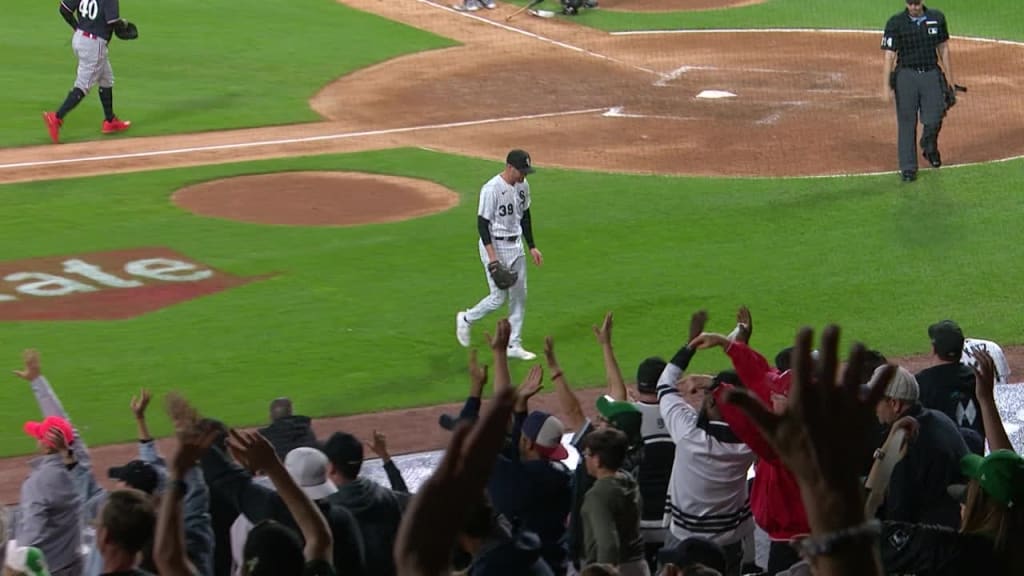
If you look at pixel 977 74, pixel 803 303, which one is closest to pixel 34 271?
pixel 803 303

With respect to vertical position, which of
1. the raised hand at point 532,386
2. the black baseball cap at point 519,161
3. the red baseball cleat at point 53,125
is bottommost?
the red baseball cleat at point 53,125

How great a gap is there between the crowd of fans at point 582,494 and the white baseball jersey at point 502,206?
3.79 m

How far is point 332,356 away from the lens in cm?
1265

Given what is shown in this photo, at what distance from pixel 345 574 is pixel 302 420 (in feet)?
6.95

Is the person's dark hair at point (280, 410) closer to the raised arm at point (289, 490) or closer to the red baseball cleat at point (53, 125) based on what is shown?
the raised arm at point (289, 490)

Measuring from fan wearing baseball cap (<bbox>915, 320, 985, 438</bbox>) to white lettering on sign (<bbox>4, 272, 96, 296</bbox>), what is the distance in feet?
27.9

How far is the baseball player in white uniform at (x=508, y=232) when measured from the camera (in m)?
12.4

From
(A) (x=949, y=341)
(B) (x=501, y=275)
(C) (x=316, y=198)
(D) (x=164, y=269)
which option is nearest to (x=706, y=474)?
(A) (x=949, y=341)

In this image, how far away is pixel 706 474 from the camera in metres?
7.27

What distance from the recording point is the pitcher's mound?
55.0 ft

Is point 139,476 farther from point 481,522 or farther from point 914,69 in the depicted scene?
point 914,69

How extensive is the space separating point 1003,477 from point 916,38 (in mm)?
12929

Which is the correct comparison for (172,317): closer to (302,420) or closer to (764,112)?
(302,420)

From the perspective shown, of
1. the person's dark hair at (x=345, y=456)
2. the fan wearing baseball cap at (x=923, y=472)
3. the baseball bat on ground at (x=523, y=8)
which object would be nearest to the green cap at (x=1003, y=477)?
the fan wearing baseball cap at (x=923, y=472)
